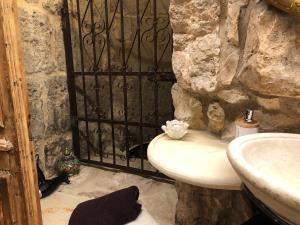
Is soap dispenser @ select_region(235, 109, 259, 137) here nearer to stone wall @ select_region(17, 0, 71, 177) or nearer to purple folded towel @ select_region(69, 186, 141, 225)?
purple folded towel @ select_region(69, 186, 141, 225)

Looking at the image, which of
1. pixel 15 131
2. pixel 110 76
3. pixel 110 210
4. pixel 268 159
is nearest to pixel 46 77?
pixel 110 76

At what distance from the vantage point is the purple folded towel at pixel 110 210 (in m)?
1.13

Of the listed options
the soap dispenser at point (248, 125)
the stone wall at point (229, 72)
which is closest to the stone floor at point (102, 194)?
the stone wall at point (229, 72)

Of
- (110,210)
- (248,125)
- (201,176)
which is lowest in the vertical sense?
(110,210)

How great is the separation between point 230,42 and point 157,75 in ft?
2.25

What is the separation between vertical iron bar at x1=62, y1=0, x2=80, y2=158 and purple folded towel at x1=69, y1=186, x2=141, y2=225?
824 mm

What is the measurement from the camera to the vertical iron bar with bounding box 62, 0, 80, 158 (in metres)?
1.79

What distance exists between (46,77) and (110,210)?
0.99m

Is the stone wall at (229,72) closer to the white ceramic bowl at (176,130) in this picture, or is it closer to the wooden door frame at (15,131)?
the white ceramic bowl at (176,130)

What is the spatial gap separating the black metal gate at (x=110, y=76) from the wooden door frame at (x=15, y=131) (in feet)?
2.59

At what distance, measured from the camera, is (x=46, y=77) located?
5.60 ft

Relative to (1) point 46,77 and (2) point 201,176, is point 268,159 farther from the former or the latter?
(1) point 46,77

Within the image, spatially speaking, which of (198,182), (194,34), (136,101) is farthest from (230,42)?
(136,101)

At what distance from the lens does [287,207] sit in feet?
1.47
